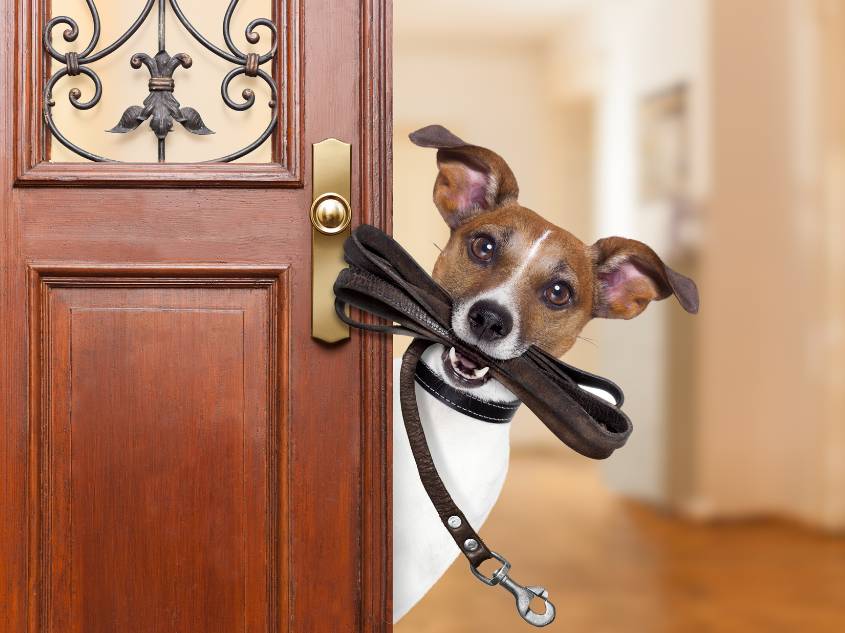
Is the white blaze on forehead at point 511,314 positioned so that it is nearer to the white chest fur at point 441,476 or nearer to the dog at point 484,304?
the dog at point 484,304

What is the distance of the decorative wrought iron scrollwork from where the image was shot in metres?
1.27

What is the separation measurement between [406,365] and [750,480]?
12.0 feet

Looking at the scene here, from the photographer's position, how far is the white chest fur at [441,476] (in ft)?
4.38

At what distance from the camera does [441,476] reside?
135 centimetres

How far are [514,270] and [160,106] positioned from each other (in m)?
0.59

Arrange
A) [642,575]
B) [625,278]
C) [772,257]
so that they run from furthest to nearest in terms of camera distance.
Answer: [772,257]
[642,575]
[625,278]

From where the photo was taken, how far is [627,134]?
4891mm

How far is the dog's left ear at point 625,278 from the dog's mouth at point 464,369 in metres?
0.22

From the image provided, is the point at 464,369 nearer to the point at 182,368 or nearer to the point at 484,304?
the point at 484,304

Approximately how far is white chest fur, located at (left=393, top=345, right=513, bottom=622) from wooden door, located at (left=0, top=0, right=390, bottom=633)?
0.09m

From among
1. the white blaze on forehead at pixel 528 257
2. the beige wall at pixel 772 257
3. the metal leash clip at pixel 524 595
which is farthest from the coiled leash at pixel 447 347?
the beige wall at pixel 772 257

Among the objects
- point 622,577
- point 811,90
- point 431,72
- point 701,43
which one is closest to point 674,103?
point 701,43

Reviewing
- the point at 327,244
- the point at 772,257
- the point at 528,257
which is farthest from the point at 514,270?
the point at 772,257

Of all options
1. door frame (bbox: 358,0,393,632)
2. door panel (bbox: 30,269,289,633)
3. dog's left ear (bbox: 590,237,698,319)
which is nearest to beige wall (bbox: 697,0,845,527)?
dog's left ear (bbox: 590,237,698,319)
